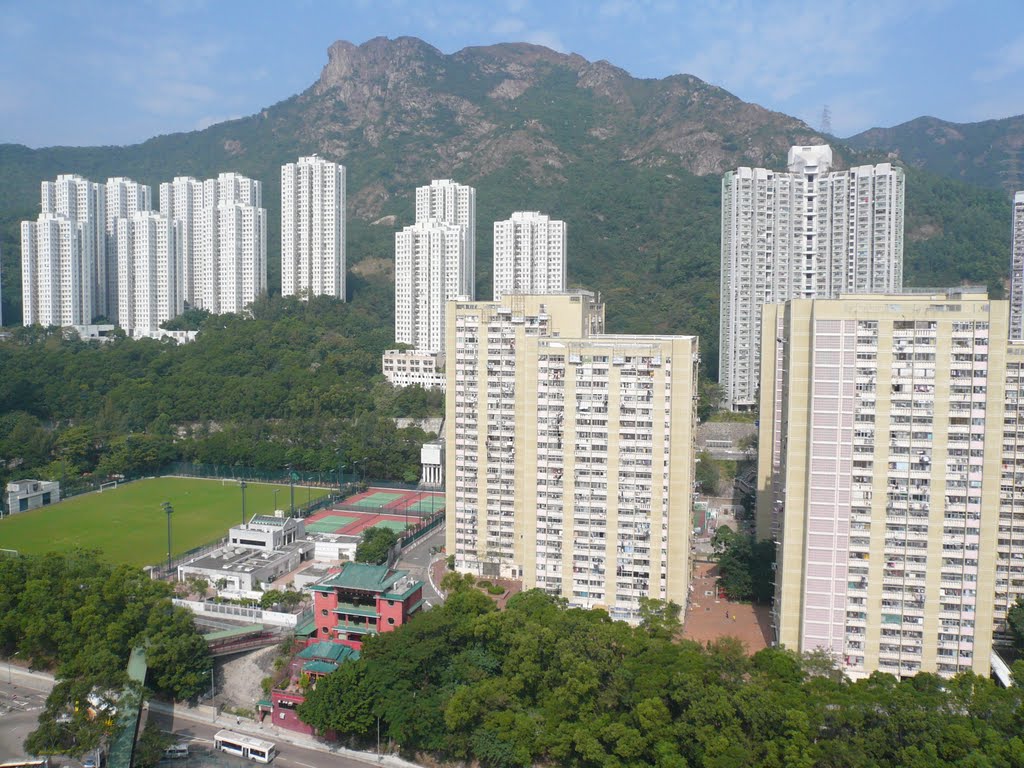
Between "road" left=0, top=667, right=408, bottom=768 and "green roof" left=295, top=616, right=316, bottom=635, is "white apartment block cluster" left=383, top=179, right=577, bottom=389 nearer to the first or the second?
"green roof" left=295, top=616, right=316, bottom=635

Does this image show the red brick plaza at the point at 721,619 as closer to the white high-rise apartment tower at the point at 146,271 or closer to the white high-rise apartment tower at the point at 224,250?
the white high-rise apartment tower at the point at 224,250

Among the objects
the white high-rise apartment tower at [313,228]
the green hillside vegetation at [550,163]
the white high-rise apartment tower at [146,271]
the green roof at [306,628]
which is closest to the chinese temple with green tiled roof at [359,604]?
the green roof at [306,628]

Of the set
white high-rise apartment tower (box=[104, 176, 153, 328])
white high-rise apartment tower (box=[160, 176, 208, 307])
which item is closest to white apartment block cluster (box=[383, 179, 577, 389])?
white high-rise apartment tower (box=[160, 176, 208, 307])

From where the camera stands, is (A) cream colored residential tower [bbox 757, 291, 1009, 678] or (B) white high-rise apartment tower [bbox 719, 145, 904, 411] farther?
(B) white high-rise apartment tower [bbox 719, 145, 904, 411]

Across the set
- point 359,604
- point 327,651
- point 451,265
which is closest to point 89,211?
point 451,265

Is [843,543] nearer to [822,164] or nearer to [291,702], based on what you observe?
[291,702]

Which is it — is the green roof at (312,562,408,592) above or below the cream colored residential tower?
below

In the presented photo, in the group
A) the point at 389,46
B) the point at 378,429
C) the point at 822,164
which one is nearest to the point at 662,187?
the point at 822,164
